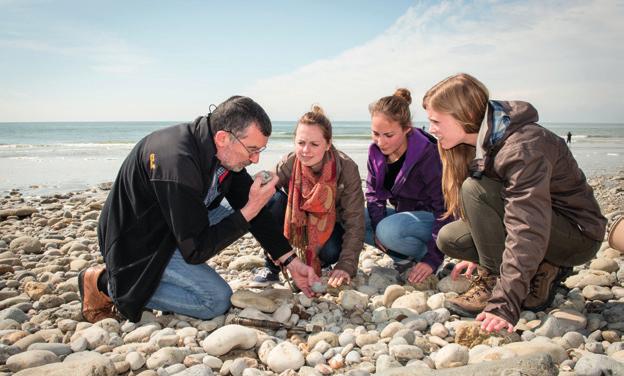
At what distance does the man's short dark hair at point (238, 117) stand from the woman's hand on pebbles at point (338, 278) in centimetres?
125

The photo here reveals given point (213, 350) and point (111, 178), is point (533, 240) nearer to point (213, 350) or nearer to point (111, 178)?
point (213, 350)

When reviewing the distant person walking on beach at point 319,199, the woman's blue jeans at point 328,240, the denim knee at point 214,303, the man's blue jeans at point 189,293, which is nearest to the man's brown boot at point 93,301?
the man's blue jeans at point 189,293

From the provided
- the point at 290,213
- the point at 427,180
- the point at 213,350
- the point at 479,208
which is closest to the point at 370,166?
the point at 427,180

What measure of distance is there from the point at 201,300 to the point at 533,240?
6.49ft

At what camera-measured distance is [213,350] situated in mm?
2340

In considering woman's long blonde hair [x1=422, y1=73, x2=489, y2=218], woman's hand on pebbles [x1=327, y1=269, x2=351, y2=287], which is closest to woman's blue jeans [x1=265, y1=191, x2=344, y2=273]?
woman's hand on pebbles [x1=327, y1=269, x2=351, y2=287]

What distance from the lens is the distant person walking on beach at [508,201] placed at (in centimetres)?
221

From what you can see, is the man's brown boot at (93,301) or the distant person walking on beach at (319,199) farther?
the distant person walking on beach at (319,199)

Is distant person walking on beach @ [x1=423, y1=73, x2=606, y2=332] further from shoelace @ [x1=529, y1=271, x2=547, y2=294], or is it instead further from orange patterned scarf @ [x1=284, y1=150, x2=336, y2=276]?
orange patterned scarf @ [x1=284, y1=150, x2=336, y2=276]

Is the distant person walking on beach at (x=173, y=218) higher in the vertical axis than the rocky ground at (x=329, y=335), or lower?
higher

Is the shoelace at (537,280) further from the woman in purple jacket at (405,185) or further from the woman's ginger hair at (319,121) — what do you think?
the woman's ginger hair at (319,121)

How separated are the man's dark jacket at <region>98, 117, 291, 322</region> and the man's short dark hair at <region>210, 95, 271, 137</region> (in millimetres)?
79

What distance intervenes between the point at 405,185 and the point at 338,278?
96 centimetres

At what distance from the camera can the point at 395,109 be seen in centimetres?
344
